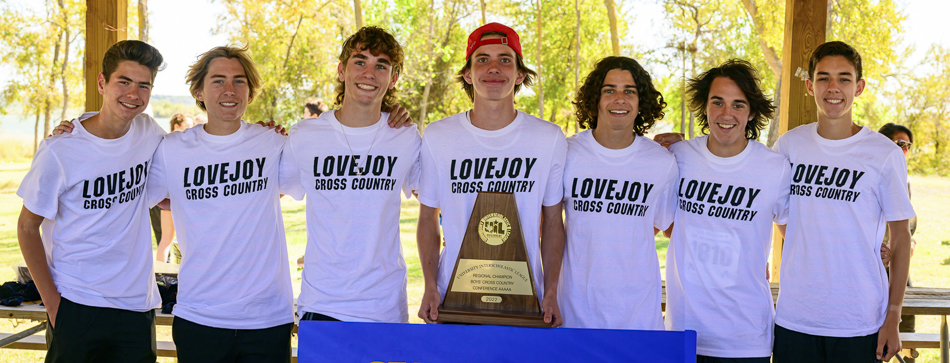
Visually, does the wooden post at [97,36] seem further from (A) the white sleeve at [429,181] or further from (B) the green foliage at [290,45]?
(B) the green foliage at [290,45]

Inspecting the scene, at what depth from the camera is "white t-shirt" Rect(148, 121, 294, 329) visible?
2508mm

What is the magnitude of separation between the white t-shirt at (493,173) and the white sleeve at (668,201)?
0.45m

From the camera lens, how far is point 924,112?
13.7 m

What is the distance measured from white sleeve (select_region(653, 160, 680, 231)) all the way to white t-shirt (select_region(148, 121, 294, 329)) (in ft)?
5.19

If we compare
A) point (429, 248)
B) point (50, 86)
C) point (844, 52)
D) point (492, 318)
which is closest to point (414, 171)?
point (429, 248)

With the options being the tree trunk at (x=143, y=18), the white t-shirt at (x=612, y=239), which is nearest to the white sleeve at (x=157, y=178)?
the white t-shirt at (x=612, y=239)

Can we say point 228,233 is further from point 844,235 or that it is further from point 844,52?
point 844,52

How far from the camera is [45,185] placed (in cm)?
254

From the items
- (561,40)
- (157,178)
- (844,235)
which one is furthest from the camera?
(561,40)

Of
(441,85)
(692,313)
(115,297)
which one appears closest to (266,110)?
(441,85)

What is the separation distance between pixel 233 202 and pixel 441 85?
1398 cm

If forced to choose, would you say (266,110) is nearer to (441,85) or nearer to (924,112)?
(441,85)

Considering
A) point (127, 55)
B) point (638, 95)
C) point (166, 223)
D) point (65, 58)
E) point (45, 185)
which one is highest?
point (65, 58)

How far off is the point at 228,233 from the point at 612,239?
1.53m
